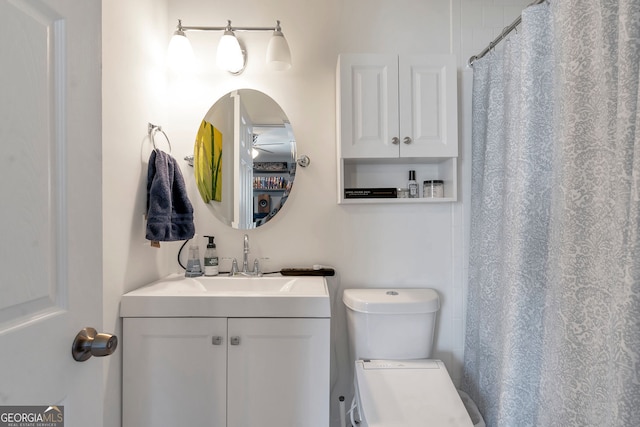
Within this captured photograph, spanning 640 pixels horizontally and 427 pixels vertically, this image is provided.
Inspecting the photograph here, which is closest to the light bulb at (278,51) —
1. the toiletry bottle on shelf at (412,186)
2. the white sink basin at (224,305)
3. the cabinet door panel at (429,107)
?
the cabinet door panel at (429,107)

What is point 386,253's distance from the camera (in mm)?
1665

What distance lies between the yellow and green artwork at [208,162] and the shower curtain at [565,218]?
127 cm

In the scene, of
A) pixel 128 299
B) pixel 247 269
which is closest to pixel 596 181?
pixel 247 269

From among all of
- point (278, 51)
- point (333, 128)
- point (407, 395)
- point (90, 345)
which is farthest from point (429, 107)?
point (90, 345)

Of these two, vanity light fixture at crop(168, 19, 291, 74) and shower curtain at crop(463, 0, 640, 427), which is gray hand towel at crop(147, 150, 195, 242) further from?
shower curtain at crop(463, 0, 640, 427)

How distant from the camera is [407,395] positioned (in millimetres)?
1211

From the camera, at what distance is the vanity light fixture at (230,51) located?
60.3 inches

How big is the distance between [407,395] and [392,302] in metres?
0.35

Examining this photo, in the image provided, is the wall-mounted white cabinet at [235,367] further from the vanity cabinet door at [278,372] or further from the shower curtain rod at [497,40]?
the shower curtain rod at [497,40]

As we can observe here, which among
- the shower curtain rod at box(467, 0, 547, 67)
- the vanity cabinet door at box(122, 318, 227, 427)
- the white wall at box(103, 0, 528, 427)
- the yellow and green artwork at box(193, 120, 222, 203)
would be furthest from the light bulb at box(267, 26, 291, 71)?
the vanity cabinet door at box(122, 318, 227, 427)

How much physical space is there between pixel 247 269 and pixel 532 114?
135cm

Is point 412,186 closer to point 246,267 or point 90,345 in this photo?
point 246,267

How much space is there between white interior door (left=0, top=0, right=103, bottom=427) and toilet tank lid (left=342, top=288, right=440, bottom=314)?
0.99 metres

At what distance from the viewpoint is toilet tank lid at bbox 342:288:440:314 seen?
140cm
